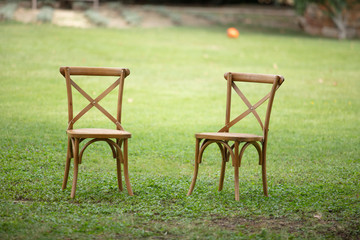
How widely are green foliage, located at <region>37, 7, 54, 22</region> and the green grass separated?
189 cm

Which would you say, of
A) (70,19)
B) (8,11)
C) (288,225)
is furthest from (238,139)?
(8,11)

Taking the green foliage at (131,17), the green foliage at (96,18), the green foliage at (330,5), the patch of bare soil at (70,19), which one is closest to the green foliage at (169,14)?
the green foliage at (131,17)

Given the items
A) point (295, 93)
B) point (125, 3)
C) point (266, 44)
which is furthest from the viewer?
point (125, 3)

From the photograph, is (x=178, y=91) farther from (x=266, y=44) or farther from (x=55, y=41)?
(x=266, y=44)

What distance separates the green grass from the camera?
5352 mm

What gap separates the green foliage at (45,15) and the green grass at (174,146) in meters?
1.89

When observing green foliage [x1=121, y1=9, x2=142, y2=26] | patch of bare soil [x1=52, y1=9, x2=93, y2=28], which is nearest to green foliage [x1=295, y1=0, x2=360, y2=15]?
green foliage [x1=121, y1=9, x2=142, y2=26]

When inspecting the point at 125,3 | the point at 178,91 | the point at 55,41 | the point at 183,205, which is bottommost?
the point at 183,205

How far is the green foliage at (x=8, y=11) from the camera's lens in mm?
22211

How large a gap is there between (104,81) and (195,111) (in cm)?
345

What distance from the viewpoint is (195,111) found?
12.4m

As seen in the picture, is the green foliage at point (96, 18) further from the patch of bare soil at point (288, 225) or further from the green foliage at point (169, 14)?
the patch of bare soil at point (288, 225)

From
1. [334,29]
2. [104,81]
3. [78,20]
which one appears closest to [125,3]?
[78,20]

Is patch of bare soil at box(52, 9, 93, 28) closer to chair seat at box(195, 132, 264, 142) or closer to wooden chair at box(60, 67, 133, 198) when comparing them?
wooden chair at box(60, 67, 133, 198)
